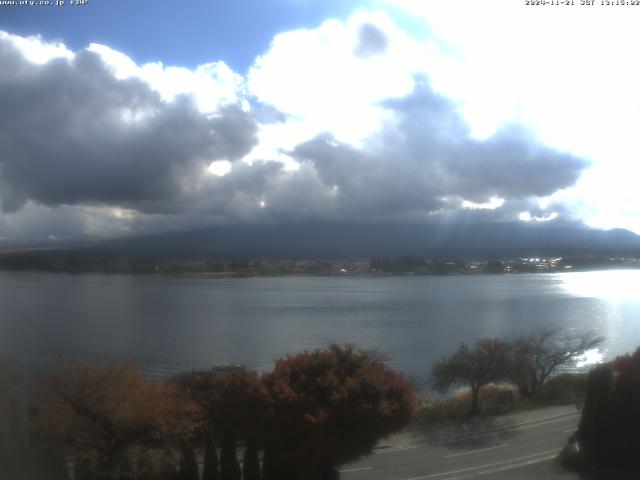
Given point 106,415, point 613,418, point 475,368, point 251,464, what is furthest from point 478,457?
point 475,368

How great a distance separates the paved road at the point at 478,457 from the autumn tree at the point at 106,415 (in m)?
2.31

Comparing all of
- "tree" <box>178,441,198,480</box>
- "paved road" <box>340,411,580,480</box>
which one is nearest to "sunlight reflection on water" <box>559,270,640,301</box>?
"paved road" <box>340,411,580,480</box>

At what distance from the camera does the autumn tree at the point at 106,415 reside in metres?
7.05

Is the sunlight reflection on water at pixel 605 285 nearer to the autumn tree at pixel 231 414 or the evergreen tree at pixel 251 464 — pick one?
the autumn tree at pixel 231 414

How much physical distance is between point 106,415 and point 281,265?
49296 millimetres

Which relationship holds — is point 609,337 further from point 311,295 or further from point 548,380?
point 311,295

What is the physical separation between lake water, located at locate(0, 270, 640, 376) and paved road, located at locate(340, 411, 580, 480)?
8028 mm

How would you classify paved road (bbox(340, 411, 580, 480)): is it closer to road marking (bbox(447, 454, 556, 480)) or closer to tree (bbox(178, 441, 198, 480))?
road marking (bbox(447, 454, 556, 480))

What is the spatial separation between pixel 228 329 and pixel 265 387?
737 inches

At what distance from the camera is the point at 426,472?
7.48 m

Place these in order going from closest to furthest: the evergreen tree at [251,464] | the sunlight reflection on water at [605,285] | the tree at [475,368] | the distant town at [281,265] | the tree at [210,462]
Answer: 1. the tree at [210,462]
2. the evergreen tree at [251,464]
3. the tree at [475,368]
4. the distant town at [281,265]
5. the sunlight reflection on water at [605,285]

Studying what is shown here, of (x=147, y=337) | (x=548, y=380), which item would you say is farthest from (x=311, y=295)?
(x=548, y=380)

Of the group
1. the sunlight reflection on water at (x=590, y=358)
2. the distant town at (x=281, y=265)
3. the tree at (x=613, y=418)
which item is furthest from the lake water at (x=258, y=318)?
the tree at (x=613, y=418)

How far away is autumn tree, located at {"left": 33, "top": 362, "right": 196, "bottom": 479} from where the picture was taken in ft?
23.1
